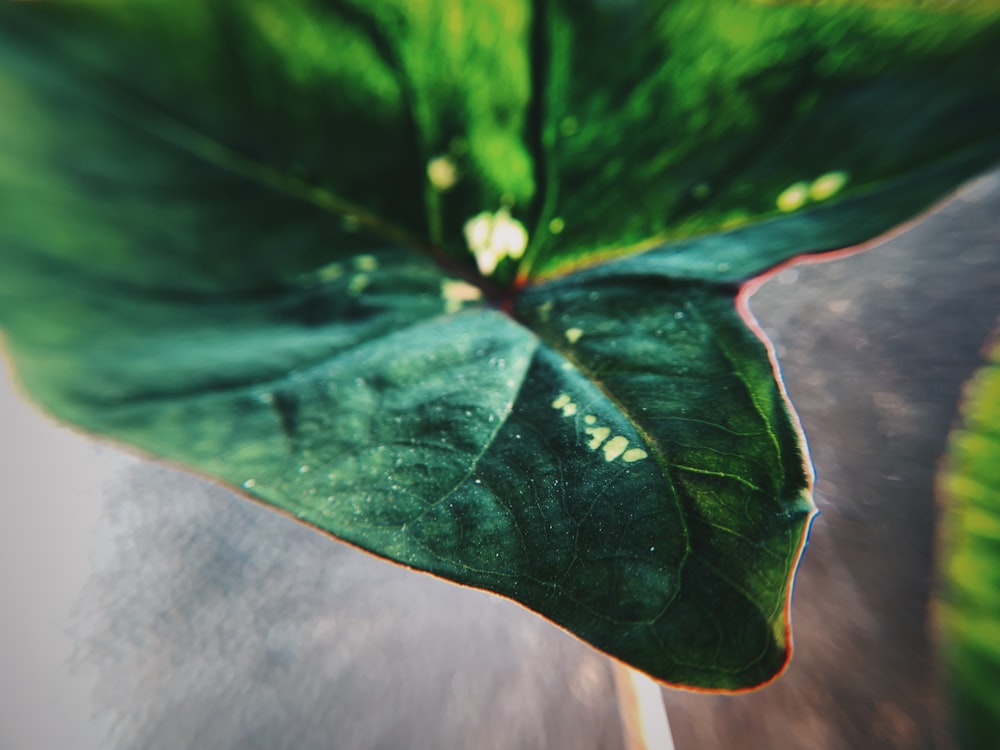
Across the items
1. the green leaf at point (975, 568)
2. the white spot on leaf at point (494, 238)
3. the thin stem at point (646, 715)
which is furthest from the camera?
the thin stem at point (646, 715)

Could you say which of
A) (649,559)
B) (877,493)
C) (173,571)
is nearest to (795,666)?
(877,493)

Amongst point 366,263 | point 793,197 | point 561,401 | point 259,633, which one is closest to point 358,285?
point 366,263

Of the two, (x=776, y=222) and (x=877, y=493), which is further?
(x=877, y=493)

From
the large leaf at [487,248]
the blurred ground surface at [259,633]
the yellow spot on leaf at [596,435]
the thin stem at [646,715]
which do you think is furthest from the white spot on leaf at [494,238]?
the thin stem at [646,715]

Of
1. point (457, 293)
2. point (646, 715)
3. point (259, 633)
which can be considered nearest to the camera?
point (457, 293)

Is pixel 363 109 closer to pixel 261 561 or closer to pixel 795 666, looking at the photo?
pixel 795 666

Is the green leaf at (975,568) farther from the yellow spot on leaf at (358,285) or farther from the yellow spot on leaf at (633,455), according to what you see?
the yellow spot on leaf at (358,285)

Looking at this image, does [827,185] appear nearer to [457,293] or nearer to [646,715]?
[457,293]
